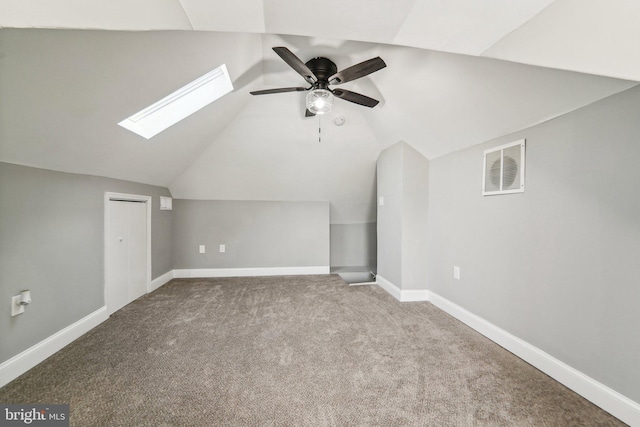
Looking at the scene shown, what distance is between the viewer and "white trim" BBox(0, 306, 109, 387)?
1.62 meters

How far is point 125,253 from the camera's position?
9.69ft

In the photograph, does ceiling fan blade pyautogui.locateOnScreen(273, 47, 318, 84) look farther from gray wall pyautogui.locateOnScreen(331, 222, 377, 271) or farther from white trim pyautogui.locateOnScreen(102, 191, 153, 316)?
gray wall pyautogui.locateOnScreen(331, 222, 377, 271)

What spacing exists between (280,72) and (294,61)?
3.15 feet

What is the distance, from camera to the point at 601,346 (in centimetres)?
143

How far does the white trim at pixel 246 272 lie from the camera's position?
4246 mm

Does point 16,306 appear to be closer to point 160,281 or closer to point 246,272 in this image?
point 160,281

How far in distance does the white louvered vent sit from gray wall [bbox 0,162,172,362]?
11.8 ft

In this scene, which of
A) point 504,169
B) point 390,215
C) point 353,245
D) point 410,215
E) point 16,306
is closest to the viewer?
point 16,306

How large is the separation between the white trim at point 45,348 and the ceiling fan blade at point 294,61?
2.67 metres

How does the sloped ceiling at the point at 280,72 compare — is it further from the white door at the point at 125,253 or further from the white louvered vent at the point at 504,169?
the white door at the point at 125,253

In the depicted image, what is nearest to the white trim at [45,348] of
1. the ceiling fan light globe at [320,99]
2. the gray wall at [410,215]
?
the ceiling fan light globe at [320,99]

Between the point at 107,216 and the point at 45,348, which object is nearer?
the point at 45,348

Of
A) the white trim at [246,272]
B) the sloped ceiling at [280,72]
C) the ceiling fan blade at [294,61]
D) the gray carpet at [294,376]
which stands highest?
the ceiling fan blade at [294,61]

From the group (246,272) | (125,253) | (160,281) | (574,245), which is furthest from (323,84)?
(160,281)
